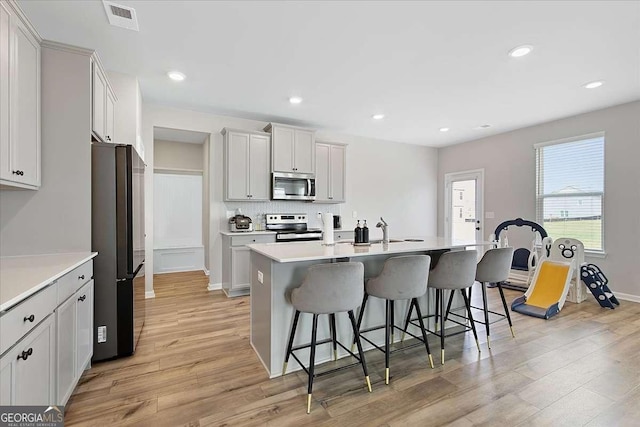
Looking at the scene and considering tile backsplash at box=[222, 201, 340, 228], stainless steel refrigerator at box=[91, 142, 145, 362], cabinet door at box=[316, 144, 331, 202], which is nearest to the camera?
stainless steel refrigerator at box=[91, 142, 145, 362]

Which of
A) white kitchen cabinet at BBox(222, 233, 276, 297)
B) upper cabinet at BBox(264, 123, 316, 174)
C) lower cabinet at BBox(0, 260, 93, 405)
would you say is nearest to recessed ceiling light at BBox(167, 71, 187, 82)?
upper cabinet at BBox(264, 123, 316, 174)

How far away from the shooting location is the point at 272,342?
90.0 inches

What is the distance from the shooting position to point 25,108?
1.96 m

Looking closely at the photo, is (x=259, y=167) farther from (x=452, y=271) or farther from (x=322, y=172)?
(x=452, y=271)

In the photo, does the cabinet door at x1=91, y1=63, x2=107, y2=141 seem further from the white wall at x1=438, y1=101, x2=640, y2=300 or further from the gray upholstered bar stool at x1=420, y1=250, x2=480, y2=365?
the white wall at x1=438, y1=101, x2=640, y2=300

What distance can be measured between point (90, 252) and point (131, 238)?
0.94 ft

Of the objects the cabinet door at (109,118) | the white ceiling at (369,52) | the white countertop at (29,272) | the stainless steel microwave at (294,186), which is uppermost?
the white ceiling at (369,52)

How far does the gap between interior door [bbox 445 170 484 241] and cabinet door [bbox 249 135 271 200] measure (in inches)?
153

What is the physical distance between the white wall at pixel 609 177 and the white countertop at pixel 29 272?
20.3 ft

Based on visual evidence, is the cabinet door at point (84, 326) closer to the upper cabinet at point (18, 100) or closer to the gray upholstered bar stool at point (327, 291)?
the upper cabinet at point (18, 100)

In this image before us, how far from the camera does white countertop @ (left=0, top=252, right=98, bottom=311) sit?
1268mm

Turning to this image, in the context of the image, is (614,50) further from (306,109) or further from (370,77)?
(306,109)

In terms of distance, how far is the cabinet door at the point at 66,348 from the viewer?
5.52 ft

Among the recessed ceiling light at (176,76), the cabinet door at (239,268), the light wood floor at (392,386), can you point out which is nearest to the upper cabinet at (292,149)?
the cabinet door at (239,268)
